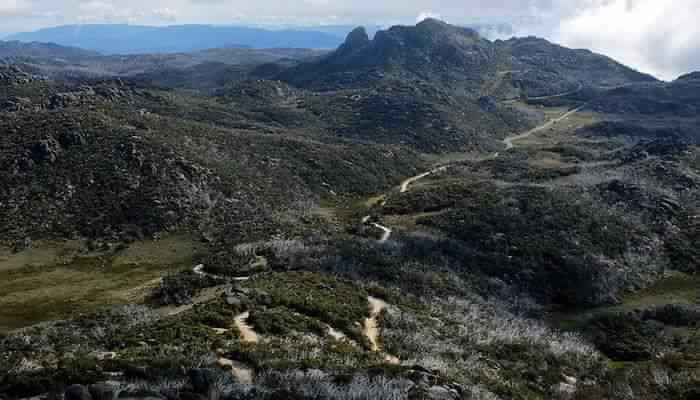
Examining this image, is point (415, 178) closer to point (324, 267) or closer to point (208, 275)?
point (324, 267)

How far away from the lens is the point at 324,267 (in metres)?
56.4

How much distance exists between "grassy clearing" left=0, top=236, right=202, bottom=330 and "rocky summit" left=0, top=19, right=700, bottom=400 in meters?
0.31

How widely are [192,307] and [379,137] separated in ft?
388

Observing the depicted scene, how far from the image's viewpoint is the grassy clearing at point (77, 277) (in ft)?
149

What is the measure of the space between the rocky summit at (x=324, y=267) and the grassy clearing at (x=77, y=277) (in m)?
0.31

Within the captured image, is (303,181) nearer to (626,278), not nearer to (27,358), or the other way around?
(626,278)

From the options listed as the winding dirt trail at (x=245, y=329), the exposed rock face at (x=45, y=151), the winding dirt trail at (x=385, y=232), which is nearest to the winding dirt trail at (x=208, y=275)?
the winding dirt trail at (x=245, y=329)

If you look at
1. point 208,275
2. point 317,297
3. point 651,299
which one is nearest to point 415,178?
point 651,299

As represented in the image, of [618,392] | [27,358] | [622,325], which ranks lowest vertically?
[622,325]

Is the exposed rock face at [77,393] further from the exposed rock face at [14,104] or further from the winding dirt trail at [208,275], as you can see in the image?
the exposed rock face at [14,104]

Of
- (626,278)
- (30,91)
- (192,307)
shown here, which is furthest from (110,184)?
(30,91)

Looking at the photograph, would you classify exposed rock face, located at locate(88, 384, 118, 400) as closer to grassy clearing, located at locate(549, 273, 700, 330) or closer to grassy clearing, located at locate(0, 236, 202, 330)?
grassy clearing, located at locate(0, 236, 202, 330)

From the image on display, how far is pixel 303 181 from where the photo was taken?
328 feet

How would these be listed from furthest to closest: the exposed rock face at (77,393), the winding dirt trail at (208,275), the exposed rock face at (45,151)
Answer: the exposed rock face at (45,151)
the winding dirt trail at (208,275)
the exposed rock face at (77,393)
